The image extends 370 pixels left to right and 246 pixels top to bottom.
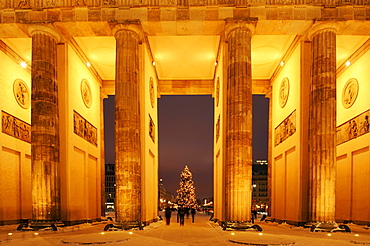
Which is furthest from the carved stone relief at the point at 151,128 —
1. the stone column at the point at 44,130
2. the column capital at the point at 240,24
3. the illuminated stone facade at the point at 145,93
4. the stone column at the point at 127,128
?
the column capital at the point at 240,24

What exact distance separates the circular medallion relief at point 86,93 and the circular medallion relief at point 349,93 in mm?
18019

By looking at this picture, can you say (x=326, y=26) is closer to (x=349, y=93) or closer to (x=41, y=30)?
(x=349, y=93)

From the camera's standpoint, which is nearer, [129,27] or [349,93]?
[129,27]

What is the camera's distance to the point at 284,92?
945 inches

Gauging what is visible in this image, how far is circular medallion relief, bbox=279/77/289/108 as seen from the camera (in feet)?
76.7

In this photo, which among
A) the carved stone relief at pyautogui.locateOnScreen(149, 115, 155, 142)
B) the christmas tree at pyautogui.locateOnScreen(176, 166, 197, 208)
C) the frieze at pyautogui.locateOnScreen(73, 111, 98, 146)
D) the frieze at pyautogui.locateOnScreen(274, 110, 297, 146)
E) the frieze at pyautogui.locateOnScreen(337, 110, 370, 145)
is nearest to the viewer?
the frieze at pyautogui.locateOnScreen(337, 110, 370, 145)

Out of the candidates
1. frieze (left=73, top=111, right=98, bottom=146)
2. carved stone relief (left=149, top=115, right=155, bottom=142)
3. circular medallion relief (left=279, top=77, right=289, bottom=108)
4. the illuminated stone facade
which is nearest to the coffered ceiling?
the illuminated stone facade

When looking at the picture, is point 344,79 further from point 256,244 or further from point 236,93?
point 256,244

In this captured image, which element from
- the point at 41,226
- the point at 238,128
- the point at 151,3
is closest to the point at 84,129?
the point at 41,226

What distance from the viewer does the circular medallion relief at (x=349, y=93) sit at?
22700mm

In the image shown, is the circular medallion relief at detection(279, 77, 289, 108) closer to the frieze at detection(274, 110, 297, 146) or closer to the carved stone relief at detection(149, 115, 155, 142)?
the frieze at detection(274, 110, 297, 146)

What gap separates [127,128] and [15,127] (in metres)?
9.18

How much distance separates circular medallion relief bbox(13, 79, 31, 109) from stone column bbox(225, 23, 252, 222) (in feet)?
45.9

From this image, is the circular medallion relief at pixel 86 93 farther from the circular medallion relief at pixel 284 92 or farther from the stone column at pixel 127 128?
the circular medallion relief at pixel 284 92
